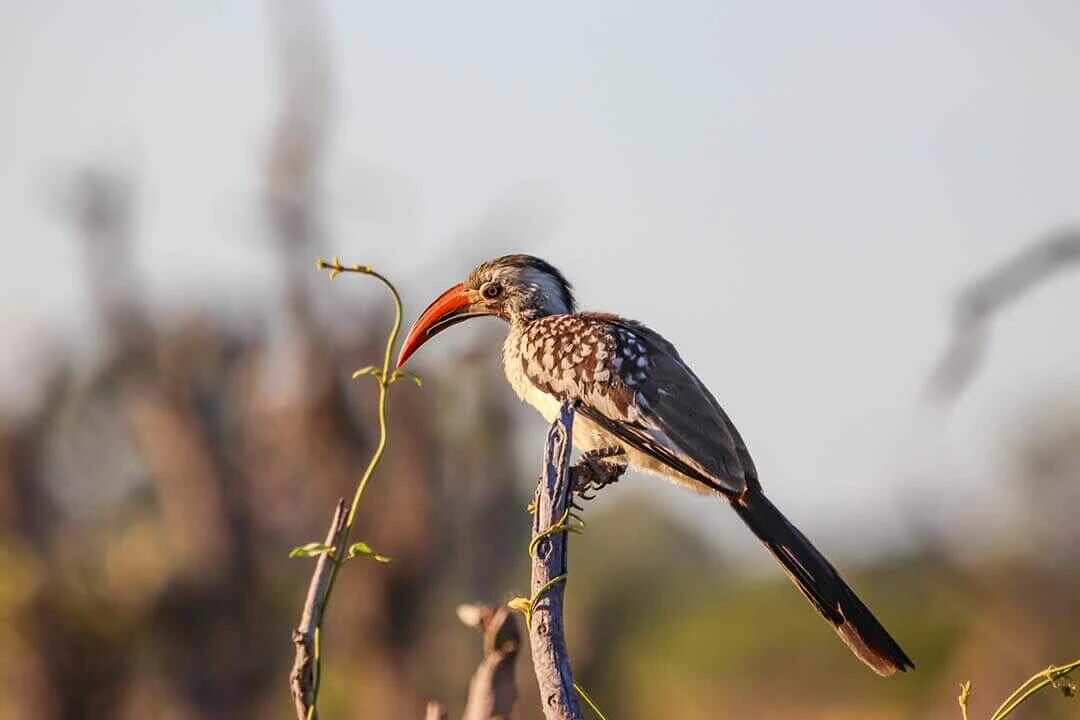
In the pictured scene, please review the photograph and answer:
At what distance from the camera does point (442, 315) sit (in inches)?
230

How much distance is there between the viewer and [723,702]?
24281 mm

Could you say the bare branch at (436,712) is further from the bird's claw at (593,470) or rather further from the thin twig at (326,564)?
the bird's claw at (593,470)

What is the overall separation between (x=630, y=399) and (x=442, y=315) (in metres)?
1.06

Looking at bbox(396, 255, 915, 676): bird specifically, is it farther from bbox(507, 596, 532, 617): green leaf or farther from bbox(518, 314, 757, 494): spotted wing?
bbox(507, 596, 532, 617): green leaf

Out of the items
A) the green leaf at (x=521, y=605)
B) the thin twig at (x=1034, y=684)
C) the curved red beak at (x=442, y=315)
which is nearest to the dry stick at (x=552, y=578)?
the green leaf at (x=521, y=605)

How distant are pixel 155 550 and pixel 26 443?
6.17 ft

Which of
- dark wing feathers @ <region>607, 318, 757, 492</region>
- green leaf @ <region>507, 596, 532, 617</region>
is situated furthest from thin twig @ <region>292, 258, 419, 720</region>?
dark wing feathers @ <region>607, 318, 757, 492</region>

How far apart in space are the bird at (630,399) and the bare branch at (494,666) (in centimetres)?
122

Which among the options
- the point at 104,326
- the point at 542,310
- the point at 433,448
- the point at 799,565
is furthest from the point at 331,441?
the point at 799,565

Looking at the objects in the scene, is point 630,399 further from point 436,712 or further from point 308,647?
point 308,647

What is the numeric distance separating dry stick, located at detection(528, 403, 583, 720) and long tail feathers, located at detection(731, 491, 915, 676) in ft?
2.83

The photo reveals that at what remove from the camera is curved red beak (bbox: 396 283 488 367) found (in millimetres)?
5656

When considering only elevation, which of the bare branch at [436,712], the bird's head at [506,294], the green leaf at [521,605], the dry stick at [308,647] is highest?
the bird's head at [506,294]

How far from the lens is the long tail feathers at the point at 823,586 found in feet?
12.7
